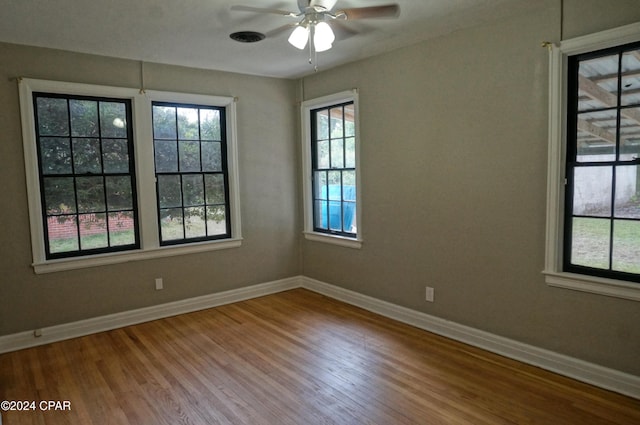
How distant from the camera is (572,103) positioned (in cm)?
287

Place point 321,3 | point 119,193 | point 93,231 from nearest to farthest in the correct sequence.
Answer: point 321,3
point 93,231
point 119,193

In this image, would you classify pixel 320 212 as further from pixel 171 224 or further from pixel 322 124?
pixel 171 224

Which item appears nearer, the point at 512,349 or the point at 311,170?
the point at 512,349

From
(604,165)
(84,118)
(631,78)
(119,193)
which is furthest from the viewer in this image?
(119,193)

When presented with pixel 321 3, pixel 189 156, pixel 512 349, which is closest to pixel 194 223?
pixel 189 156

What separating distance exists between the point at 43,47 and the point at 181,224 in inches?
80.4

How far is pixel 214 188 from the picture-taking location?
4797 mm

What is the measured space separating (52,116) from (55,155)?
0.36m

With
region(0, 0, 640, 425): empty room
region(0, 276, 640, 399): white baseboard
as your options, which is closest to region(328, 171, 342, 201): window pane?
region(0, 0, 640, 425): empty room

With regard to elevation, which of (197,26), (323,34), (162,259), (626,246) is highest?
(197,26)

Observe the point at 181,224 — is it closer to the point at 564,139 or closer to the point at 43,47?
the point at 43,47

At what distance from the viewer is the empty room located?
2721mm

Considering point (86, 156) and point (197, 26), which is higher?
point (197, 26)

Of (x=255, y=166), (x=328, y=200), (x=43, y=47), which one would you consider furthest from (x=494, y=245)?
(x=43, y=47)
